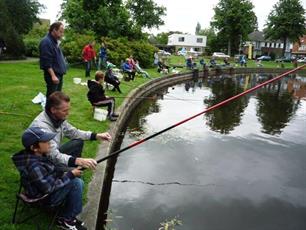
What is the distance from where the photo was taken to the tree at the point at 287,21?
2975 inches

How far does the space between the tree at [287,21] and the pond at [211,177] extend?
227ft

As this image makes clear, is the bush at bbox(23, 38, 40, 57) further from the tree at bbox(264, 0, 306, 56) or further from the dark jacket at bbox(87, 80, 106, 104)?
the tree at bbox(264, 0, 306, 56)

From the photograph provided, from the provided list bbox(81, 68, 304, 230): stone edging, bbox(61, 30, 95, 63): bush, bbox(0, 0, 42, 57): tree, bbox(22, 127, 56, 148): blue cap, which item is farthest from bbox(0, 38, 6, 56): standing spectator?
bbox(22, 127, 56, 148): blue cap

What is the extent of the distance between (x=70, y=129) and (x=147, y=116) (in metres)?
8.82

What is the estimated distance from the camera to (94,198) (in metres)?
5.36

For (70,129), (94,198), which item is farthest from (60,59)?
(94,198)

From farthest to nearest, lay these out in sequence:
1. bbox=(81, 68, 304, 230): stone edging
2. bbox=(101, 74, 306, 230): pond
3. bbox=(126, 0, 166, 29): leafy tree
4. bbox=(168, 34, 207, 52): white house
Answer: bbox=(168, 34, 207, 52): white house
bbox=(126, 0, 166, 29): leafy tree
bbox=(101, 74, 306, 230): pond
bbox=(81, 68, 304, 230): stone edging

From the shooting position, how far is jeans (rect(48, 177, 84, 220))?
4.06m

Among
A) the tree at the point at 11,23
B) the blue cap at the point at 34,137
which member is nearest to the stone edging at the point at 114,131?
the blue cap at the point at 34,137

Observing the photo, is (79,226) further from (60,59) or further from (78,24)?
(78,24)

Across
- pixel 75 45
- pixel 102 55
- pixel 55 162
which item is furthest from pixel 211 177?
pixel 75 45

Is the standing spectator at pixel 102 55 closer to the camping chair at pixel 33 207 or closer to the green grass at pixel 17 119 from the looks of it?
the green grass at pixel 17 119

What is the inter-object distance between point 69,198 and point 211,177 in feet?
13.5

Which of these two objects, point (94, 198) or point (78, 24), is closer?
point (94, 198)
